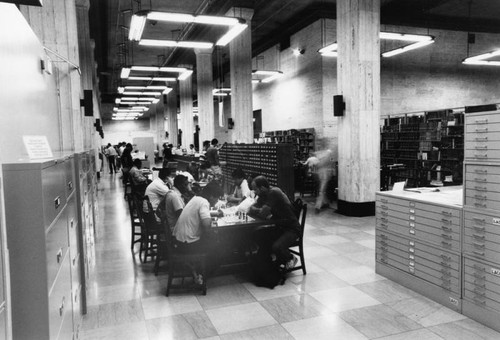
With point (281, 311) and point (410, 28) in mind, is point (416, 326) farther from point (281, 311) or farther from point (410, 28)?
point (410, 28)

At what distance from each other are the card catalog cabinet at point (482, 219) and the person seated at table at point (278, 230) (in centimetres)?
201

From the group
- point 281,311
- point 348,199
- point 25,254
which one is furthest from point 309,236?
point 25,254

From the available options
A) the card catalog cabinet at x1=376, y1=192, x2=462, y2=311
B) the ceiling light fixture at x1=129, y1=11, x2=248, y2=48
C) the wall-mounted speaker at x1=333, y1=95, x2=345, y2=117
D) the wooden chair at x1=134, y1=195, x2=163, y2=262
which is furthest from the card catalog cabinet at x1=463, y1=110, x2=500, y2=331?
the ceiling light fixture at x1=129, y1=11, x2=248, y2=48

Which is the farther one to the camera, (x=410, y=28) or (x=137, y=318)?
(x=410, y=28)

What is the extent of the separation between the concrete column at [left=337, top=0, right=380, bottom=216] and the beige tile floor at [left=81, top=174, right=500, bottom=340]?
3.00 metres

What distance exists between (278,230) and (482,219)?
2.38 m

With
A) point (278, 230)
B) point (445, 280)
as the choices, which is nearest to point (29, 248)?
point (278, 230)

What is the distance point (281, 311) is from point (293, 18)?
13.5 m

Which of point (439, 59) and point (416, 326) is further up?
point (439, 59)

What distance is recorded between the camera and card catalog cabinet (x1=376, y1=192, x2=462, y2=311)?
4.08 metres

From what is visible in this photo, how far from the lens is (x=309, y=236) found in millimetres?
7320

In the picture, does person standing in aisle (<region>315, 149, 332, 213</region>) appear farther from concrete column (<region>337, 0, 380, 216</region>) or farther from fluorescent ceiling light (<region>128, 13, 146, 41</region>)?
fluorescent ceiling light (<region>128, 13, 146, 41</region>)

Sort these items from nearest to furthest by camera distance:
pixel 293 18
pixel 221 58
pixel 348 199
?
1. pixel 348 199
2. pixel 293 18
3. pixel 221 58

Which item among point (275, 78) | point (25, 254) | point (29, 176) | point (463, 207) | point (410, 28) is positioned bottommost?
point (463, 207)
